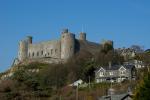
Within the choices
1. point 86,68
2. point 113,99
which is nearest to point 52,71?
point 86,68

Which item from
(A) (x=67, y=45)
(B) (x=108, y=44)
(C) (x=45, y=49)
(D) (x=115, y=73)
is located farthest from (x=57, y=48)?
(D) (x=115, y=73)

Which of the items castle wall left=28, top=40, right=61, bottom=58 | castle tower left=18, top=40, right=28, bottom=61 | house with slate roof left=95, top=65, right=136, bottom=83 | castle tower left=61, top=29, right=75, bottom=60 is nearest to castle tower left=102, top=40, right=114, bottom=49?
castle tower left=61, top=29, right=75, bottom=60

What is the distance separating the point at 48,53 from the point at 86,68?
21.0 metres

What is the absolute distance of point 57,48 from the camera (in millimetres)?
96312

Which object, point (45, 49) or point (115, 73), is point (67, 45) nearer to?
point (45, 49)

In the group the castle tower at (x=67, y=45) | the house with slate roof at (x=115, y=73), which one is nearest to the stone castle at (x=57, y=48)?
the castle tower at (x=67, y=45)

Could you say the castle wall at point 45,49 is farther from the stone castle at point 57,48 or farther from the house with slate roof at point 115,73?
the house with slate roof at point 115,73

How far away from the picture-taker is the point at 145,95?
120 feet

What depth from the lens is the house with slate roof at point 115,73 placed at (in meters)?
77.5

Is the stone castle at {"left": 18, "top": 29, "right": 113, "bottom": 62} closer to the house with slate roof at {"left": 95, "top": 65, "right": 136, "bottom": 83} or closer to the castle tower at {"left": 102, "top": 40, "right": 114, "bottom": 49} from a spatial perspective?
the castle tower at {"left": 102, "top": 40, "right": 114, "bottom": 49}

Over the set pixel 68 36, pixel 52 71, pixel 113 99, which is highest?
pixel 68 36

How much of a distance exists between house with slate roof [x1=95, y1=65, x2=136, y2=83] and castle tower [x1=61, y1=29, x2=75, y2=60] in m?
14.5

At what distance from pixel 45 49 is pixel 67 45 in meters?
6.37

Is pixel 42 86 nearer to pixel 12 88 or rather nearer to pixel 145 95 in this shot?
pixel 12 88
